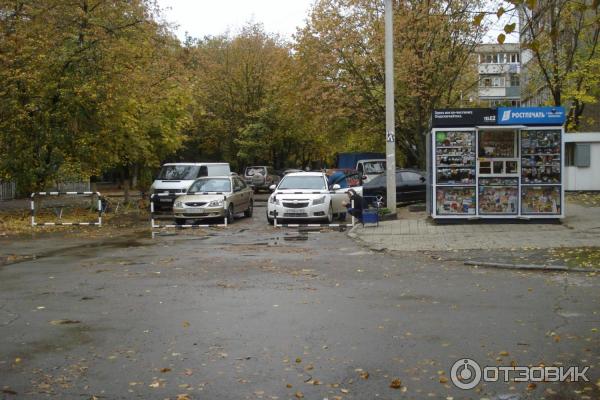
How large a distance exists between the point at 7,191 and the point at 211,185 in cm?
1544

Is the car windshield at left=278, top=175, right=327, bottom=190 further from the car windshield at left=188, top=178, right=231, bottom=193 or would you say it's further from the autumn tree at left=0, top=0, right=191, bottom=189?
the autumn tree at left=0, top=0, right=191, bottom=189

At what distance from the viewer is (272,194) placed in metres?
20.5

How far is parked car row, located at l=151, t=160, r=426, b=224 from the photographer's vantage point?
1958 centimetres

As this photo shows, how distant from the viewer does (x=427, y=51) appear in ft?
89.8

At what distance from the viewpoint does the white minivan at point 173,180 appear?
82.0 ft

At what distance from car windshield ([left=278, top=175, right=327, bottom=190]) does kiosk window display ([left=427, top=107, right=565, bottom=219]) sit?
13.9ft

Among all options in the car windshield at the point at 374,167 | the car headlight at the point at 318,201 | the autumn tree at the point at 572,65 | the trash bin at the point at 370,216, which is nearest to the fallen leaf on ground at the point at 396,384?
the trash bin at the point at 370,216

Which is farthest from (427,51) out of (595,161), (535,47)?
(535,47)

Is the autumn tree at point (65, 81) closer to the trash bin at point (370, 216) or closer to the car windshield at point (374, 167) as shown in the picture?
the trash bin at point (370, 216)

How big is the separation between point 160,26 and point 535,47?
2303 cm

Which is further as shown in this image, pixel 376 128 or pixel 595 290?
pixel 376 128

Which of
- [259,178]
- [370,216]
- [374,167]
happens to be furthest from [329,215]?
[259,178]

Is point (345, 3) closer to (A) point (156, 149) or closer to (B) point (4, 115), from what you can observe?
(A) point (156, 149)

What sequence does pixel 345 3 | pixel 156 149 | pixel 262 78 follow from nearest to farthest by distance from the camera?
pixel 345 3
pixel 156 149
pixel 262 78
